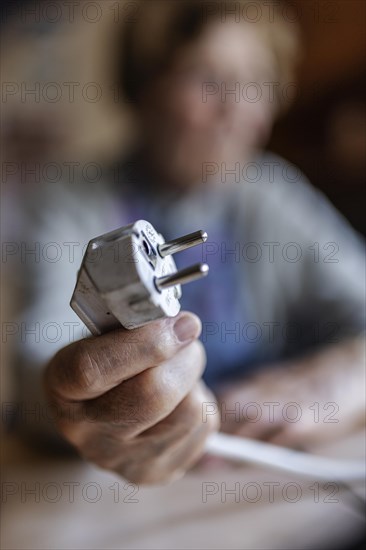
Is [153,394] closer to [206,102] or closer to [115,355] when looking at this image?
[115,355]

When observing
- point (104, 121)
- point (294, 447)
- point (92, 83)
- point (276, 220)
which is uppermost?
point (92, 83)

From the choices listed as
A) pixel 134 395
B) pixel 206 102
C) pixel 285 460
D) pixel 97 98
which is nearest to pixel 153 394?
pixel 134 395

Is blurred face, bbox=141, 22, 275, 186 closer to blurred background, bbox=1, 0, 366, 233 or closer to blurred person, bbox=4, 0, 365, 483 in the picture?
blurred person, bbox=4, 0, 365, 483

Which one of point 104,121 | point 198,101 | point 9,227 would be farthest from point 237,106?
point 104,121

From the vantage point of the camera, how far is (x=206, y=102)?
0.61 metres

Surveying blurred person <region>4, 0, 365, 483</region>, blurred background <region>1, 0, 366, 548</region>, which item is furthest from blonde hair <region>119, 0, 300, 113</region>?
blurred background <region>1, 0, 366, 548</region>

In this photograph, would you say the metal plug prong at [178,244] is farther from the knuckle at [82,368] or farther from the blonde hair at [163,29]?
the blonde hair at [163,29]

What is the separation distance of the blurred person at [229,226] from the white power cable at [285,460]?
0.07m

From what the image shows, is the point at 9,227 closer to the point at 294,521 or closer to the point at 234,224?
the point at 234,224

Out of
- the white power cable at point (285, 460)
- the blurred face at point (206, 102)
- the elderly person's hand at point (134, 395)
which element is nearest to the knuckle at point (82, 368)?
the elderly person's hand at point (134, 395)

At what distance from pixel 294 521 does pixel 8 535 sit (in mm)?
184

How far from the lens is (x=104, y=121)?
1.47m

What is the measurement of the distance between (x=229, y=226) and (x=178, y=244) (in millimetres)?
494

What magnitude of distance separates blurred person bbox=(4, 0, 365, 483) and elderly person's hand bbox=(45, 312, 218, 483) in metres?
0.11
